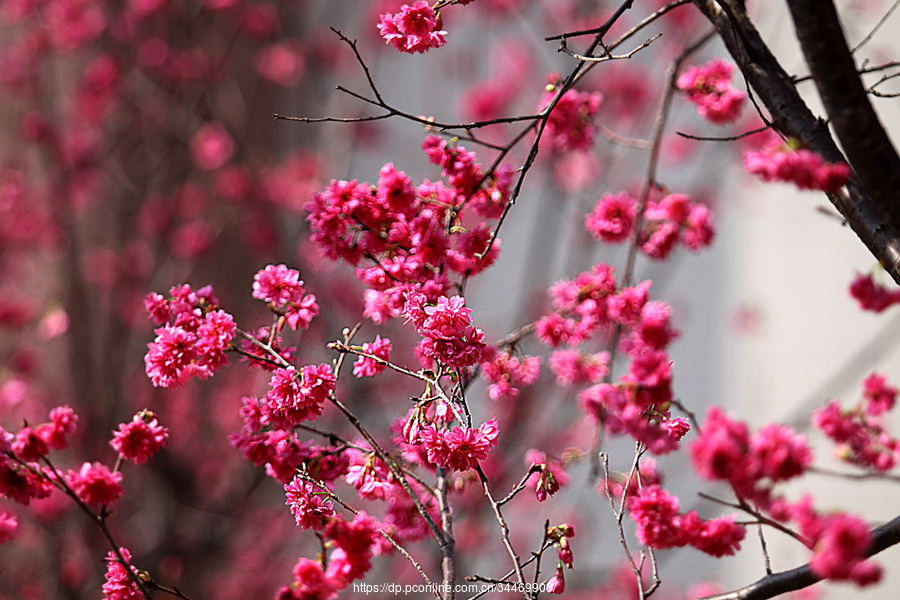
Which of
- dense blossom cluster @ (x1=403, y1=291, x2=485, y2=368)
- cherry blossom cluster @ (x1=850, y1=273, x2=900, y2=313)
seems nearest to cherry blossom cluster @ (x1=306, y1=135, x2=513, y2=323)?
dense blossom cluster @ (x1=403, y1=291, x2=485, y2=368)

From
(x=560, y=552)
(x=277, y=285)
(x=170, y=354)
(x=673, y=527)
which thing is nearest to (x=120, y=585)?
(x=170, y=354)

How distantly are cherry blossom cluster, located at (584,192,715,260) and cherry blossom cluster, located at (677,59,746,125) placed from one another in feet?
0.42

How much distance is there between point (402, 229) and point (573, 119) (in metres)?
0.34

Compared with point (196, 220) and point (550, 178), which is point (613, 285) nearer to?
point (550, 178)

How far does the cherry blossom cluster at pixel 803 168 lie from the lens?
0.53 m

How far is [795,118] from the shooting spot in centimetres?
61

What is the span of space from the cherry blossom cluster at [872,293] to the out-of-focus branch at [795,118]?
0.24 m

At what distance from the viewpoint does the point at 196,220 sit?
207 centimetres

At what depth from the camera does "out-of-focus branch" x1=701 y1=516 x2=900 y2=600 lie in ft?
1.76

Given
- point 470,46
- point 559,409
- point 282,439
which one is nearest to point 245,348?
point 282,439

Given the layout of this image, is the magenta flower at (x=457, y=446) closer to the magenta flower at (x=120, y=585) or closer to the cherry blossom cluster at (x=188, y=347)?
the cherry blossom cluster at (x=188, y=347)

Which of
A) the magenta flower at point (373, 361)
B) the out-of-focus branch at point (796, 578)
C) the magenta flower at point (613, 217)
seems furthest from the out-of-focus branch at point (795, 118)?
the magenta flower at point (373, 361)

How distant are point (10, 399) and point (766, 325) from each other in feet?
6.96

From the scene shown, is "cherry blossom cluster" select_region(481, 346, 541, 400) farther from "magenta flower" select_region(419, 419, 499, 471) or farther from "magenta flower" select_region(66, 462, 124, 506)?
"magenta flower" select_region(66, 462, 124, 506)
